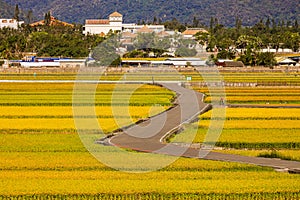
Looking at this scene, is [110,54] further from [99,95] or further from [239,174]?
[239,174]

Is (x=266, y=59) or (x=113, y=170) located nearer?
(x=113, y=170)

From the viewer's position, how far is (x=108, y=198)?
18.4 m

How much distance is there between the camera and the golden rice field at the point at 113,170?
18812 millimetres

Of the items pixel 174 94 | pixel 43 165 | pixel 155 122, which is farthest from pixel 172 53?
pixel 43 165

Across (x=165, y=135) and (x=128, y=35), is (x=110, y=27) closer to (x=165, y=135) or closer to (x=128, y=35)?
(x=128, y=35)

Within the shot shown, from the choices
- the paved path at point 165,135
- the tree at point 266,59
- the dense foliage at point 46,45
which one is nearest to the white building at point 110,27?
the dense foliage at point 46,45

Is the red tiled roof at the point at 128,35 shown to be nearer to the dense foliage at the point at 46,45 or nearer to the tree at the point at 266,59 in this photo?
the dense foliage at the point at 46,45

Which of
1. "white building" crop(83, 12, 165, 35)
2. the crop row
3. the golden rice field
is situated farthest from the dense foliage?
the crop row

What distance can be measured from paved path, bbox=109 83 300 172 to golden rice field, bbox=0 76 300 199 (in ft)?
2.61

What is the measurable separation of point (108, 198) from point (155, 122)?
1643cm

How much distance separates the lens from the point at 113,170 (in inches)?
856

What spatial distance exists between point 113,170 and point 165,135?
8.26 metres

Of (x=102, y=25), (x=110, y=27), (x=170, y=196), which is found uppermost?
(x=170, y=196)

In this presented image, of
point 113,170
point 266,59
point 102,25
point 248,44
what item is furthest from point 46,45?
point 113,170
